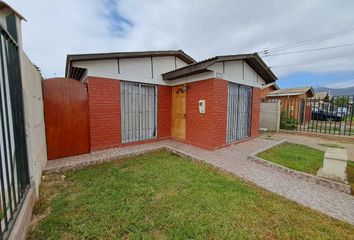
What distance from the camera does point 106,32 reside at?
9633 millimetres

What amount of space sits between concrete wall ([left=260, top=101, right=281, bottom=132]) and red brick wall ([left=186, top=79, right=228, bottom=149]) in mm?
7313

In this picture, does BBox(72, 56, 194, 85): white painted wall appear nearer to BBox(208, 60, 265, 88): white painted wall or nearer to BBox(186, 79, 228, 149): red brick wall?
BBox(186, 79, 228, 149): red brick wall

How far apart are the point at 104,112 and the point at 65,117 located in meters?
1.28

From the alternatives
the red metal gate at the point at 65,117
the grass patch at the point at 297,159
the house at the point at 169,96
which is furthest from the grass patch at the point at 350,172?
the red metal gate at the point at 65,117

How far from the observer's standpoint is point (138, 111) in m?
7.31

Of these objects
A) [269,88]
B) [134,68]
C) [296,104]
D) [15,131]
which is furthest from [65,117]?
[269,88]

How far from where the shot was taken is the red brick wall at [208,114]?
626cm

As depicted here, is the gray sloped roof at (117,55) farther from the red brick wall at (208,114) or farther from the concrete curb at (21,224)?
the concrete curb at (21,224)

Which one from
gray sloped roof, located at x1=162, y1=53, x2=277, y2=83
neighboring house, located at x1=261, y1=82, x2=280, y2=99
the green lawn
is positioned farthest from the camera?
neighboring house, located at x1=261, y1=82, x2=280, y2=99

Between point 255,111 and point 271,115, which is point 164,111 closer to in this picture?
point 255,111

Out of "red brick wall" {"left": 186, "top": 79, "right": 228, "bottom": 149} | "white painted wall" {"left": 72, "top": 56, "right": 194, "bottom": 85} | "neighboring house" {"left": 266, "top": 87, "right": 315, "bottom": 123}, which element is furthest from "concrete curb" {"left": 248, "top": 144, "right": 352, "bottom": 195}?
"neighboring house" {"left": 266, "top": 87, "right": 315, "bottom": 123}

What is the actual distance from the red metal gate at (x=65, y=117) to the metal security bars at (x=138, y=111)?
4.85 feet

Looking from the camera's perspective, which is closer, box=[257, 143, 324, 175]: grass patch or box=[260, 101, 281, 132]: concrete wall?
box=[257, 143, 324, 175]: grass patch

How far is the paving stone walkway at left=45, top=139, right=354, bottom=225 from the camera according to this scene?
10.6 feet
